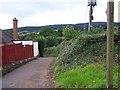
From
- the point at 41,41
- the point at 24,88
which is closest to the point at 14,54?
the point at 24,88

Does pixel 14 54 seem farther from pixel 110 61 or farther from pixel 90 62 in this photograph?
pixel 110 61

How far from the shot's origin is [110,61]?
34.3ft

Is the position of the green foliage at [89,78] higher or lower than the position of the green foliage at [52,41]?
higher

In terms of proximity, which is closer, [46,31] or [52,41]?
[52,41]

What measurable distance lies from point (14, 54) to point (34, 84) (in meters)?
10.2

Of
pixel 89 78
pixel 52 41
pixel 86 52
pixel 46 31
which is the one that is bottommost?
pixel 52 41

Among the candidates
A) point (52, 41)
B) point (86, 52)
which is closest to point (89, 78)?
point (86, 52)

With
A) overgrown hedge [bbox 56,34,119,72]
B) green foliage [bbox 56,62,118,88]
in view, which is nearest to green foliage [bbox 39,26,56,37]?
overgrown hedge [bbox 56,34,119,72]

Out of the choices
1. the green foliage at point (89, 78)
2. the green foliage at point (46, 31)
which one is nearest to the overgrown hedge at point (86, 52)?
the green foliage at point (89, 78)

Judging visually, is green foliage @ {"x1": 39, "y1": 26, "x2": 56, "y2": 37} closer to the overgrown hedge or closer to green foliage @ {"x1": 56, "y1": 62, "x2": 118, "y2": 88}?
the overgrown hedge

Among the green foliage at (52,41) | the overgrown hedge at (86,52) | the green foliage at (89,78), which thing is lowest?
the green foliage at (52,41)

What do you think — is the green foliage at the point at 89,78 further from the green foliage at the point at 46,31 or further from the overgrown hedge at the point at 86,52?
the green foliage at the point at 46,31

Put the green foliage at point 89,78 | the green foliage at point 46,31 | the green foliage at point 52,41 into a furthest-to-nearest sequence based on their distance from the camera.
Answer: the green foliage at point 46,31 < the green foliage at point 52,41 < the green foliage at point 89,78

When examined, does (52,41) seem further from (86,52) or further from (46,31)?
(86,52)
